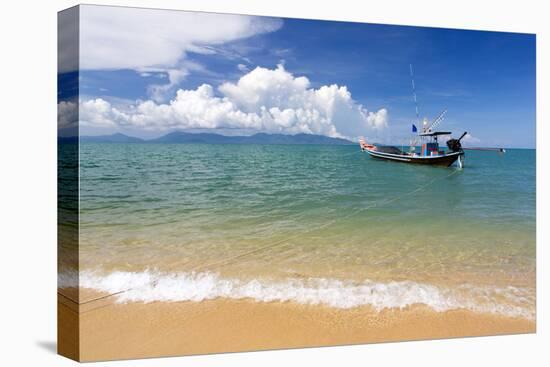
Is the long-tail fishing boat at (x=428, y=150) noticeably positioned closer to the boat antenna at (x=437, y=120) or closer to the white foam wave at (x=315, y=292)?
the boat antenna at (x=437, y=120)

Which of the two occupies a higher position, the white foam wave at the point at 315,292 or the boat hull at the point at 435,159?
the boat hull at the point at 435,159

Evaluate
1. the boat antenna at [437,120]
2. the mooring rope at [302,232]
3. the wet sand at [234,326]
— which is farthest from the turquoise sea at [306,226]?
the boat antenna at [437,120]

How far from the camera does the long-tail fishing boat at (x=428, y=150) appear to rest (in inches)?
299

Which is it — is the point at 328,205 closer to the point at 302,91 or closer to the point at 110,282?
the point at 302,91

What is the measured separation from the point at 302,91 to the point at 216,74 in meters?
0.99

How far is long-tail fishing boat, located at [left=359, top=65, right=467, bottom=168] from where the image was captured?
7602 mm

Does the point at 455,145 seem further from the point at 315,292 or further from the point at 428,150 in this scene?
the point at 315,292

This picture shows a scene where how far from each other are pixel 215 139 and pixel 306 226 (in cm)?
134

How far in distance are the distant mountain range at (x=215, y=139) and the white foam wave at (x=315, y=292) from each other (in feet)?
4.19

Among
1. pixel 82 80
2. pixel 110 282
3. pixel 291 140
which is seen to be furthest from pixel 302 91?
pixel 110 282

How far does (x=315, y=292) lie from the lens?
22.2 ft

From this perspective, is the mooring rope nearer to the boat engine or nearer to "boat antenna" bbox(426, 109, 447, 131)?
the boat engine

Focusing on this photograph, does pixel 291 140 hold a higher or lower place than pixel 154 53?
lower

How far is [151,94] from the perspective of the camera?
6.49m
